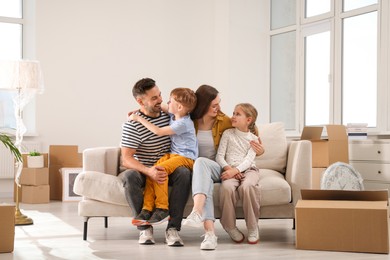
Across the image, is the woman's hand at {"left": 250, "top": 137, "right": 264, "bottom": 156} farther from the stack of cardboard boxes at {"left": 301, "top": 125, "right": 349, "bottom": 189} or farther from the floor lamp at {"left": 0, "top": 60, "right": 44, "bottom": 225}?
the floor lamp at {"left": 0, "top": 60, "right": 44, "bottom": 225}

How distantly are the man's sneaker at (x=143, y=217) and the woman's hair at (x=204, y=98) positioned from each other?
2.52 feet

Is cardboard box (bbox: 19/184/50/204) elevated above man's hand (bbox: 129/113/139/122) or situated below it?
below

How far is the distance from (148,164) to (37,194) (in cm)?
291

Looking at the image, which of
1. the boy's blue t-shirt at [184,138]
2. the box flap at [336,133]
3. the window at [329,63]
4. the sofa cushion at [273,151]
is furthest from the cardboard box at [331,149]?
the boy's blue t-shirt at [184,138]

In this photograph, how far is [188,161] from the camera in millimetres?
3816

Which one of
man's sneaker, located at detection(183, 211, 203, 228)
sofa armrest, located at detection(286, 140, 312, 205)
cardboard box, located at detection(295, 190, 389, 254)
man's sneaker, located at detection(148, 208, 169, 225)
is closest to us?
cardboard box, located at detection(295, 190, 389, 254)

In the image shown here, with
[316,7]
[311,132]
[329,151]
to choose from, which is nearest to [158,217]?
[311,132]

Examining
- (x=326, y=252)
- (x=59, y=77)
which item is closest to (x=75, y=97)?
(x=59, y=77)

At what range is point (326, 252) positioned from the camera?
134 inches

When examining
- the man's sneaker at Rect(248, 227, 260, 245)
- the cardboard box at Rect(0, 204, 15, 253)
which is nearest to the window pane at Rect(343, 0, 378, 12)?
the man's sneaker at Rect(248, 227, 260, 245)

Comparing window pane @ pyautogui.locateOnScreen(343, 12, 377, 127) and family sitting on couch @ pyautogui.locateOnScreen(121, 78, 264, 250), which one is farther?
window pane @ pyautogui.locateOnScreen(343, 12, 377, 127)

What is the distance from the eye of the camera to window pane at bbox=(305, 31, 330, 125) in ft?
23.9

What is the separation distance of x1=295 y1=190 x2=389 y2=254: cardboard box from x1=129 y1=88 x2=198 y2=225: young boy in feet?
2.51

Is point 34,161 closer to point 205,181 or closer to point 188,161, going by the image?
point 188,161
